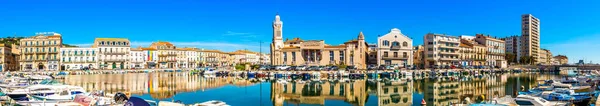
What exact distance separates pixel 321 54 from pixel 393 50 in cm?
1440

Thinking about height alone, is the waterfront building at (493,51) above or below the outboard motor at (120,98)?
above

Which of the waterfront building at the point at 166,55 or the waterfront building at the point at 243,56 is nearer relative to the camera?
the waterfront building at the point at 166,55

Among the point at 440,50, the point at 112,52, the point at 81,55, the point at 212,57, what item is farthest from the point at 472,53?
the point at 81,55

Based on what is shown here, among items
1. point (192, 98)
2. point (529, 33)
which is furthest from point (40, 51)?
point (529, 33)

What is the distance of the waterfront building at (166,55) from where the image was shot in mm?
111375

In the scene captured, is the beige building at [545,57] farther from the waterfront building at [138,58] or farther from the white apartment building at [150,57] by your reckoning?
the waterfront building at [138,58]

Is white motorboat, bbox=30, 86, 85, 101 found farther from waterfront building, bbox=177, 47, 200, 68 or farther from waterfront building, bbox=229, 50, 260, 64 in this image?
waterfront building, bbox=229, 50, 260, 64

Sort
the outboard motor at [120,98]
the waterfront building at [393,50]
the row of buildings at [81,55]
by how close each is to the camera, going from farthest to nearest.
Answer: the row of buildings at [81,55]
the waterfront building at [393,50]
the outboard motor at [120,98]

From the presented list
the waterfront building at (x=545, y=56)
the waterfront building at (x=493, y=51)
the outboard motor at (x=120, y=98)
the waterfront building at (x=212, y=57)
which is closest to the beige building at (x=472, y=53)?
the waterfront building at (x=493, y=51)

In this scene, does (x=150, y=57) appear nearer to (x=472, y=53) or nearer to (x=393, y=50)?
(x=393, y=50)

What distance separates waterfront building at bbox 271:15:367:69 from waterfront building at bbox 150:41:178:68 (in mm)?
32199

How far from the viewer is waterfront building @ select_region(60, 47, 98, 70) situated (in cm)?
9406

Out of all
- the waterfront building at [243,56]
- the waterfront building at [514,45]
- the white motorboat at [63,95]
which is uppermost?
the waterfront building at [514,45]

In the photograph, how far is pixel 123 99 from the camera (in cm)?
2470
